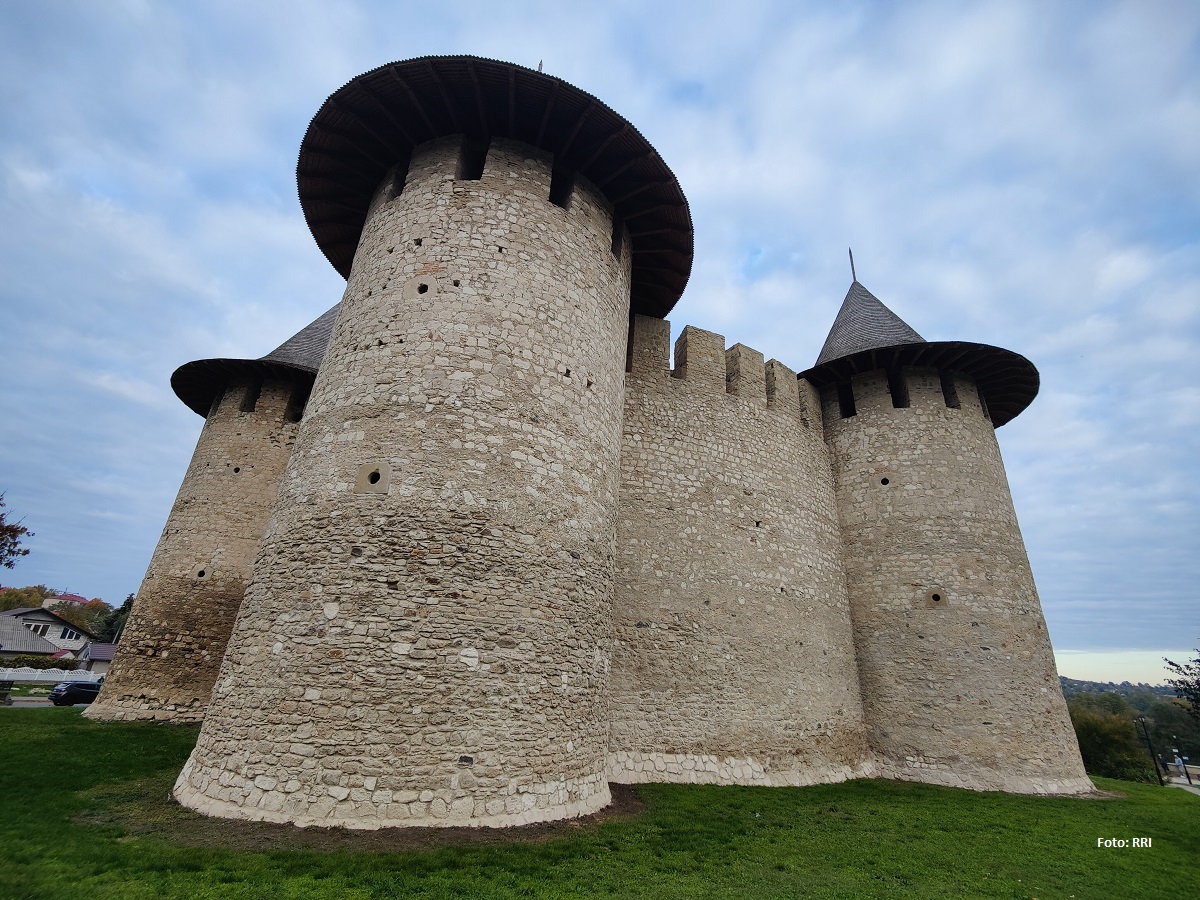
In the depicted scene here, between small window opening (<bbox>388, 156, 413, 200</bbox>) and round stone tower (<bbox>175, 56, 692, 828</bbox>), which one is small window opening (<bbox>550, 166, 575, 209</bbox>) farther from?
small window opening (<bbox>388, 156, 413, 200</bbox>)

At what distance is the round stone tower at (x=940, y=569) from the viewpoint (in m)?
12.0

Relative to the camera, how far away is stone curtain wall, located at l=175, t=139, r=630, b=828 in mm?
6035

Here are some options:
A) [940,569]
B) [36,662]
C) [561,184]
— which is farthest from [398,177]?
[36,662]

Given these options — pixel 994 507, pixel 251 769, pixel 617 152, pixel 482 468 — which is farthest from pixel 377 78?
pixel 994 507

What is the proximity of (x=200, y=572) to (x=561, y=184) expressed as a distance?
37.2 ft

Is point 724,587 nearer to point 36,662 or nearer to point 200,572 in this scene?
point 200,572

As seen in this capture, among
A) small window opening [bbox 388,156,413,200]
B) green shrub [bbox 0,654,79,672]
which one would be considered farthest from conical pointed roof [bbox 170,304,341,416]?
green shrub [bbox 0,654,79,672]

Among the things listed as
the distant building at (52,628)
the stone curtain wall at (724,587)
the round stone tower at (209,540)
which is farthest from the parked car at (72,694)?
the distant building at (52,628)

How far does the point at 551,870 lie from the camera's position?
17.0 ft

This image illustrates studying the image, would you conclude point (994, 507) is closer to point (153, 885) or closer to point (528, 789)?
point (528, 789)

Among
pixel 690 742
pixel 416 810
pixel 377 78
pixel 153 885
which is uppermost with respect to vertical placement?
pixel 377 78

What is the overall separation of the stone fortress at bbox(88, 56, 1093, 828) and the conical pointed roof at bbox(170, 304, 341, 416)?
114 mm

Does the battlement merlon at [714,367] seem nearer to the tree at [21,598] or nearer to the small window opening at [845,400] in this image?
the small window opening at [845,400]

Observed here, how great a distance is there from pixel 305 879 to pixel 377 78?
10292 mm
